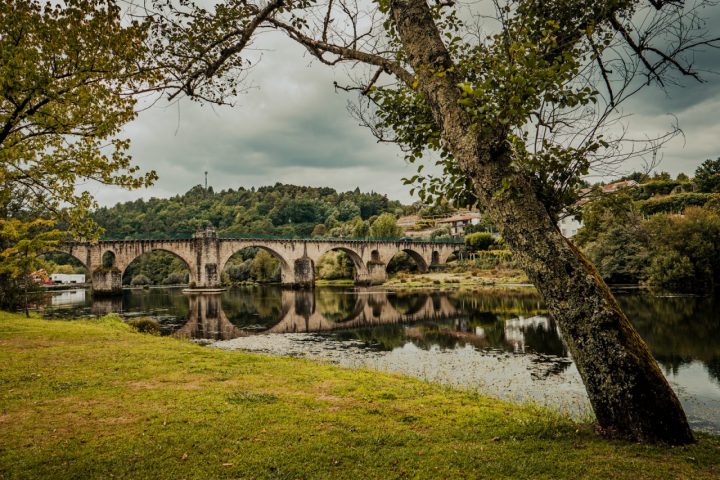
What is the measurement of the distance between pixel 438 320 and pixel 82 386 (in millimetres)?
18091

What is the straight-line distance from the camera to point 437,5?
488 cm

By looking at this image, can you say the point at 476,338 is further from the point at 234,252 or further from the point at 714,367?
the point at 234,252

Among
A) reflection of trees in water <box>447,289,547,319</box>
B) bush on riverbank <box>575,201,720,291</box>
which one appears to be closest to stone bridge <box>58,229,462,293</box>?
reflection of trees in water <box>447,289,547,319</box>

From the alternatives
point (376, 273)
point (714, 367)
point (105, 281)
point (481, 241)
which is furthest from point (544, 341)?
point (481, 241)

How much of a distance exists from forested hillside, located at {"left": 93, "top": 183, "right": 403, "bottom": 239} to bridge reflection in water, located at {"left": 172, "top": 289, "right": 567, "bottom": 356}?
155 feet

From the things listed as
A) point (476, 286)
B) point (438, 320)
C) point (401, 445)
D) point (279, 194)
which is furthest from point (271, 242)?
point (279, 194)

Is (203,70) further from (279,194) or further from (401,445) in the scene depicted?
(279,194)

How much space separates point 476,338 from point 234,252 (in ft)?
131

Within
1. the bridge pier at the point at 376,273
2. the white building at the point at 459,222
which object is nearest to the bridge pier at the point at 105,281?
the bridge pier at the point at 376,273

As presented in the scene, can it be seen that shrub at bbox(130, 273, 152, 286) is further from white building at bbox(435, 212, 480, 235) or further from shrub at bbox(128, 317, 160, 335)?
shrub at bbox(128, 317, 160, 335)

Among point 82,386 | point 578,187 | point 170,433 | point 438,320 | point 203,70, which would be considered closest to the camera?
point 578,187

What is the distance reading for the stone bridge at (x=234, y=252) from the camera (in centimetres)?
4439

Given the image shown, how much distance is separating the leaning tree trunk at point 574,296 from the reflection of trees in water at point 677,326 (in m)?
9.43

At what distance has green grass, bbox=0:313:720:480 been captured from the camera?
354cm
